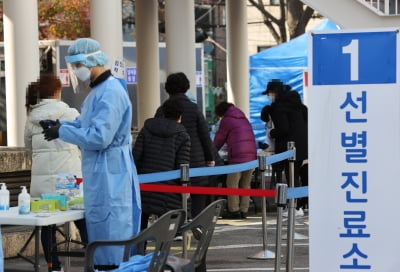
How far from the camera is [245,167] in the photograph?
460 inches

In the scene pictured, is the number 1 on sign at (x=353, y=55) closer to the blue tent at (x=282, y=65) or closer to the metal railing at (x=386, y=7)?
the metal railing at (x=386, y=7)

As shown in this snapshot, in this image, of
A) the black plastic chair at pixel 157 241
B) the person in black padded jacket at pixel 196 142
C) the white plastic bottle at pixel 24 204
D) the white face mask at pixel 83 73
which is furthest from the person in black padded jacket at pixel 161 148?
the black plastic chair at pixel 157 241

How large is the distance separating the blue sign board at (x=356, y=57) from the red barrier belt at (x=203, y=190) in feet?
8.48

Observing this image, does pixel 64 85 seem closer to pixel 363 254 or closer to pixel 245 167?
pixel 245 167

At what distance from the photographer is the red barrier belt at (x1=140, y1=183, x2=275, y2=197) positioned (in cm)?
919

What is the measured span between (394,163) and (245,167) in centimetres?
520

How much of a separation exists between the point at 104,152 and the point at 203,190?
163 centimetres

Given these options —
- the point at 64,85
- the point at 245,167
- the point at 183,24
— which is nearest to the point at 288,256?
the point at 245,167

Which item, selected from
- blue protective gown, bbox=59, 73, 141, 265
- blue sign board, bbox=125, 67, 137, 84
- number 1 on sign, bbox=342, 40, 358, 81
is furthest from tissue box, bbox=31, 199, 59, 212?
blue sign board, bbox=125, 67, 137, 84

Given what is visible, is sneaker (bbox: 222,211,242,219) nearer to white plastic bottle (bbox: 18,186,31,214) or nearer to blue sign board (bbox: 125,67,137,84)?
blue sign board (bbox: 125,67,137,84)

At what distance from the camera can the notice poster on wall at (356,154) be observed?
21.3 feet

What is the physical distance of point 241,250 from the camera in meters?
13.1

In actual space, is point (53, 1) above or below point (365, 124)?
above

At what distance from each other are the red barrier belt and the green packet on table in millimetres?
1345
